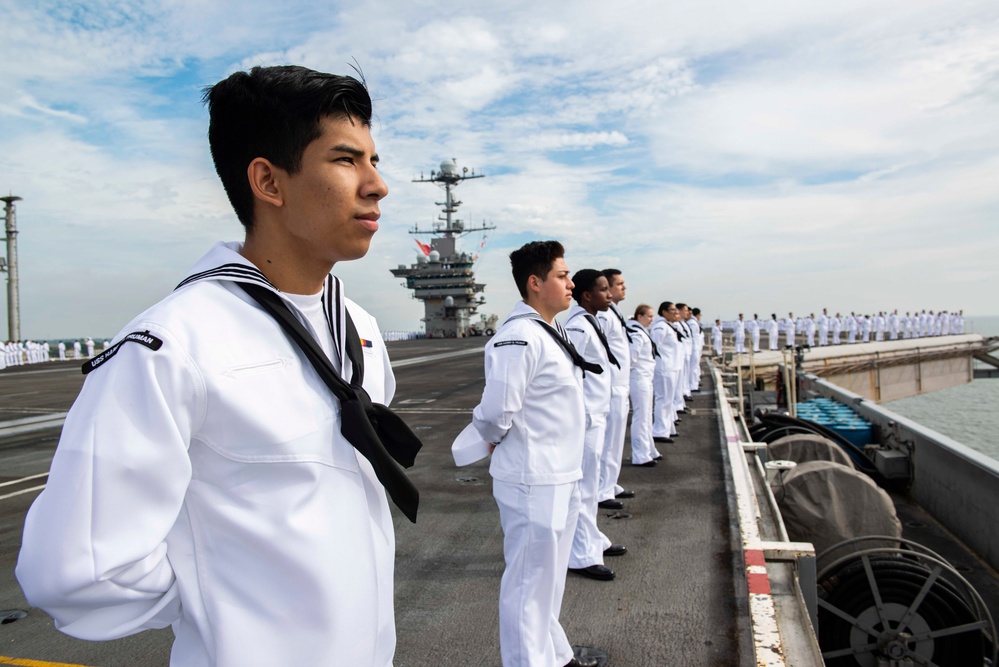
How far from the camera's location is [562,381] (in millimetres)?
3385

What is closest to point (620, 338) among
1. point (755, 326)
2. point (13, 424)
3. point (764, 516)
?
point (764, 516)

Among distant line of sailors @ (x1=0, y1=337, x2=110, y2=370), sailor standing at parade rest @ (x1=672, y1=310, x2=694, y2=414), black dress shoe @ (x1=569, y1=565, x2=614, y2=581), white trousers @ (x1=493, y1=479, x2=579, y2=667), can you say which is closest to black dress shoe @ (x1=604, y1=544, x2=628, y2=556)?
black dress shoe @ (x1=569, y1=565, x2=614, y2=581)

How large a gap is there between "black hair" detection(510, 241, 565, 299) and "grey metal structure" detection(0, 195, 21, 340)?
38506 millimetres

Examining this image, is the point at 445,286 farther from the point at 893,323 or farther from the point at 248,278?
the point at 248,278

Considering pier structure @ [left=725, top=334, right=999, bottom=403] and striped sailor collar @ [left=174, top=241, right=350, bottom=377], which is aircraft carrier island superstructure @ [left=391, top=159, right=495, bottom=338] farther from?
striped sailor collar @ [left=174, top=241, right=350, bottom=377]

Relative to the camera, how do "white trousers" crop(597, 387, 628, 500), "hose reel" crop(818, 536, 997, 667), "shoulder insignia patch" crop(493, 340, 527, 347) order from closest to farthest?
"shoulder insignia patch" crop(493, 340, 527, 347) → "hose reel" crop(818, 536, 997, 667) → "white trousers" crop(597, 387, 628, 500)

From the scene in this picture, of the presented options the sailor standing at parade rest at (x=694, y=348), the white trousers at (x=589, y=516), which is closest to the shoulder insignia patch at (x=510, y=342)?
the white trousers at (x=589, y=516)

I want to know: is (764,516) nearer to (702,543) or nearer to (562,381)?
(702,543)

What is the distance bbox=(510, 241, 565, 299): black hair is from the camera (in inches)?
147

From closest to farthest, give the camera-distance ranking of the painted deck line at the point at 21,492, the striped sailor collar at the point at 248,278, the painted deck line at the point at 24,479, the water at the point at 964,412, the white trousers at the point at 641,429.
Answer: the striped sailor collar at the point at 248,278 → the painted deck line at the point at 21,492 → the painted deck line at the point at 24,479 → the white trousers at the point at 641,429 → the water at the point at 964,412

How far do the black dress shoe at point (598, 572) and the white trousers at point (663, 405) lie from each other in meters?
5.49

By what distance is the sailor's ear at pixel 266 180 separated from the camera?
1360 mm

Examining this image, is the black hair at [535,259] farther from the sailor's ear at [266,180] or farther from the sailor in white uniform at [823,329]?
the sailor in white uniform at [823,329]

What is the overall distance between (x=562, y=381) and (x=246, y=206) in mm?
2225
